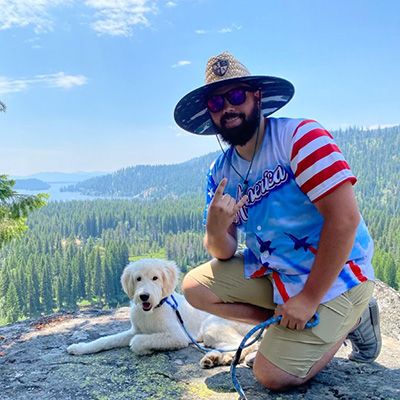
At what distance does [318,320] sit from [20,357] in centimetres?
338

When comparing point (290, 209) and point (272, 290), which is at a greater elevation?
point (290, 209)

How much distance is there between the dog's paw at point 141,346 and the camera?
12.1 feet

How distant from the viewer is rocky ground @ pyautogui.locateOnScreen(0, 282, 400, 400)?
8.95 feet

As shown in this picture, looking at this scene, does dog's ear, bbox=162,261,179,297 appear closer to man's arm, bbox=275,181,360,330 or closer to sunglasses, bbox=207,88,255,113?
man's arm, bbox=275,181,360,330

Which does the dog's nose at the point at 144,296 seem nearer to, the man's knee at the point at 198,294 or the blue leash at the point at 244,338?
the blue leash at the point at 244,338

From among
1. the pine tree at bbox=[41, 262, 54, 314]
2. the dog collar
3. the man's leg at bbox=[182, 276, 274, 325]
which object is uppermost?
the man's leg at bbox=[182, 276, 274, 325]

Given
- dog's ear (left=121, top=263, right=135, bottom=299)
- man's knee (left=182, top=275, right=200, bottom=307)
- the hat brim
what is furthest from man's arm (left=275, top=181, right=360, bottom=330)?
dog's ear (left=121, top=263, right=135, bottom=299)

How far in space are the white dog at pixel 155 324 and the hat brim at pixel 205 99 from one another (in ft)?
5.21

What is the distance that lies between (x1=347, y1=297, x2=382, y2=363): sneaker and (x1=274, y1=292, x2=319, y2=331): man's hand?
77 centimetres

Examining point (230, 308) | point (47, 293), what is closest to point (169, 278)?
point (230, 308)

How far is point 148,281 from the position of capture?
12.5 feet

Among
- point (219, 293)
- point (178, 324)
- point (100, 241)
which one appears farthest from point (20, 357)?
point (100, 241)

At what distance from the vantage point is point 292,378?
2625 millimetres

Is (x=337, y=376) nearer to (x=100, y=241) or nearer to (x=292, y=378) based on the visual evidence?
(x=292, y=378)
